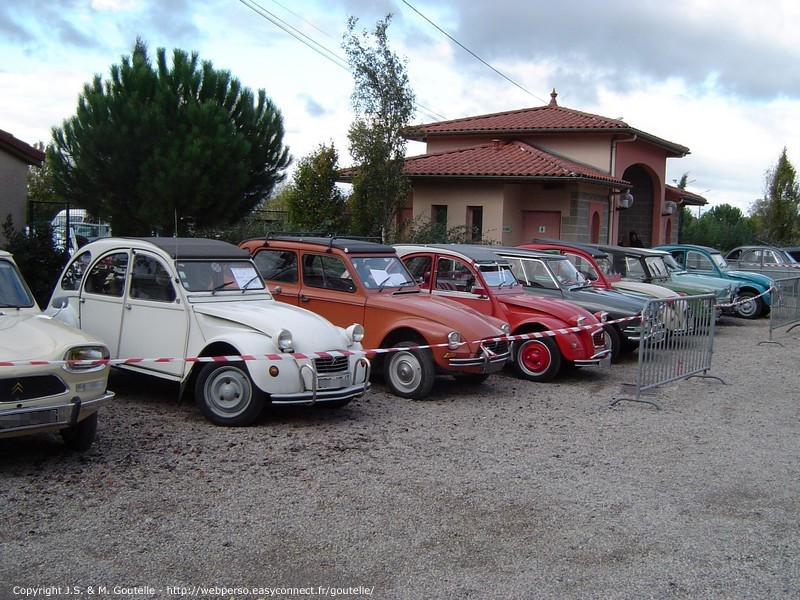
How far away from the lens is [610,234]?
27.1 metres

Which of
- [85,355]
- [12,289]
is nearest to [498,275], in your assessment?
[12,289]

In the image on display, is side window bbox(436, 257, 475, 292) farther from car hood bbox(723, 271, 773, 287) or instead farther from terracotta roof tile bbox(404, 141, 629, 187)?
terracotta roof tile bbox(404, 141, 629, 187)

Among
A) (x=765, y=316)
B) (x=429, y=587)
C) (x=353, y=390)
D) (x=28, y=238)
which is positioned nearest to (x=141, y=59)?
(x=28, y=238)

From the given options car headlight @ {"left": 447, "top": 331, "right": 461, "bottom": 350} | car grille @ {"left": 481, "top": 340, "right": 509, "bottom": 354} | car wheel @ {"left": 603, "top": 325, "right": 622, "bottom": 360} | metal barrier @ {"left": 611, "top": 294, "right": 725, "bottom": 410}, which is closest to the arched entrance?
car wheel @ {"left": 603, "top": 325, "right": 622, "bottom": 360}

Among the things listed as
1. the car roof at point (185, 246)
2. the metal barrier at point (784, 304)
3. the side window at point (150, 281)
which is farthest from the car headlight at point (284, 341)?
the metal barrier at point (784, 304)

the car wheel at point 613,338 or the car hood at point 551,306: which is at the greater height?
the car hood at point 551,306

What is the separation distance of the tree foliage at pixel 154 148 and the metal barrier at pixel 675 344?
8489 millimetres

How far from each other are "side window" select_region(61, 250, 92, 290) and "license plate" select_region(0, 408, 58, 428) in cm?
333

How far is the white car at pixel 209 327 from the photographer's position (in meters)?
7.44

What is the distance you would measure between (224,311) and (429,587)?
13.9 feet

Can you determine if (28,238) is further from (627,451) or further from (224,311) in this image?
(627,451)

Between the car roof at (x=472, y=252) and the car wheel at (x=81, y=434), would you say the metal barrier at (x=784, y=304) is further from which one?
the car wheel at (x=81, y=434)

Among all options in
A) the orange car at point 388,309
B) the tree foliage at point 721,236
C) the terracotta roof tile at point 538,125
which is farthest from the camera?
the tree foliage at point 721,236

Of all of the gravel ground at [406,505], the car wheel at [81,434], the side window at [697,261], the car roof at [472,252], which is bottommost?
the gravel ground at [406,505]
